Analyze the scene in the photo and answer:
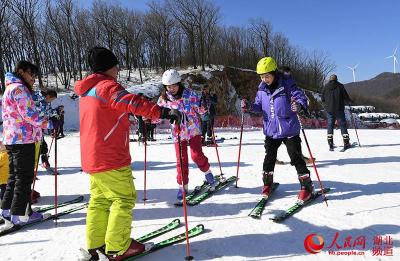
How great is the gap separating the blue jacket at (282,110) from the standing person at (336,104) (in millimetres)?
5070

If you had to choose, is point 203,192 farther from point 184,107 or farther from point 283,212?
point 283,212

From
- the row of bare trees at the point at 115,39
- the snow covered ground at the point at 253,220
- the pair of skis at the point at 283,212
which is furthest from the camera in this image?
the row of bare trees at the point at 115,39

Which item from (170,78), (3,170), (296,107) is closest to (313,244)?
(296,107)

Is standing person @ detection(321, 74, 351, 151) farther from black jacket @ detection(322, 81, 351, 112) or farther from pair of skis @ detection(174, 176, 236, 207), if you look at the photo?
pair of skis @ detection(174, 176, 236, 207)

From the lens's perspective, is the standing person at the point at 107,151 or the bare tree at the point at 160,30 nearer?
the standing person at the point at 107,151

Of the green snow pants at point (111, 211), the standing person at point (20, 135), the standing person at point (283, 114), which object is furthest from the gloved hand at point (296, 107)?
the standing person at point (20, 135)

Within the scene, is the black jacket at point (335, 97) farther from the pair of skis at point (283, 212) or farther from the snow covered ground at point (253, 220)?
the pair of skis at point (283, 212)

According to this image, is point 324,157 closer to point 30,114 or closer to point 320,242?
point 320,242

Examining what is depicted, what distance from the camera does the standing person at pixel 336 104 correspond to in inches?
356

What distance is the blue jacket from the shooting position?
14.6 ft

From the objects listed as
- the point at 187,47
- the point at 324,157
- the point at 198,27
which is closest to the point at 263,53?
the point at 187,47

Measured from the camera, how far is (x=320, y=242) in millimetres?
3279

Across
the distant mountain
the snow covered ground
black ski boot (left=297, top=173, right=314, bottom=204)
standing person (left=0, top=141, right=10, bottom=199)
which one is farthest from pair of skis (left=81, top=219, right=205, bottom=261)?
the distant mountain

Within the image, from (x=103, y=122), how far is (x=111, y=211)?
0.78 meters
